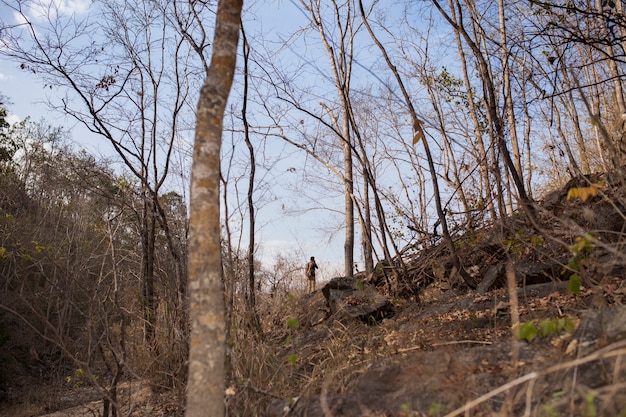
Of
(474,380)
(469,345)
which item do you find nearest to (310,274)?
(469,345)

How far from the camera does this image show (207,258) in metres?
2.87

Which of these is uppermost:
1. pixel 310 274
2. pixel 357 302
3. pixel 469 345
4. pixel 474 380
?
pixel 310 274

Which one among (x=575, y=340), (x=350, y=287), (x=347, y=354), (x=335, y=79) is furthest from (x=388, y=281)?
(x=575, y=340)

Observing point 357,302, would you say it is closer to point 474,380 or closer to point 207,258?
point 474,380

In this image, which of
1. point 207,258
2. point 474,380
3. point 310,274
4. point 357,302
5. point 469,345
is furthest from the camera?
point 310,274

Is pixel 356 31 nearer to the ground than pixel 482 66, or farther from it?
farther from it

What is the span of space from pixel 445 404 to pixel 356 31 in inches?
379

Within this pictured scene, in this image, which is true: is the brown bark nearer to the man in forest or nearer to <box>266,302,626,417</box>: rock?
<box>266,302,626,417</box>: rock

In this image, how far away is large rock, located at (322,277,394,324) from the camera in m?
7.26

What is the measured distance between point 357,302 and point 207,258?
5.07m

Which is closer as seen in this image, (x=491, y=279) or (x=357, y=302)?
(x=491, y=279)

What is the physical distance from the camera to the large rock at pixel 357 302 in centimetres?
726

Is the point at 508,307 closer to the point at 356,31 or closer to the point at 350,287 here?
the point at 350,287

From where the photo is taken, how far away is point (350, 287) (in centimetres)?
862
